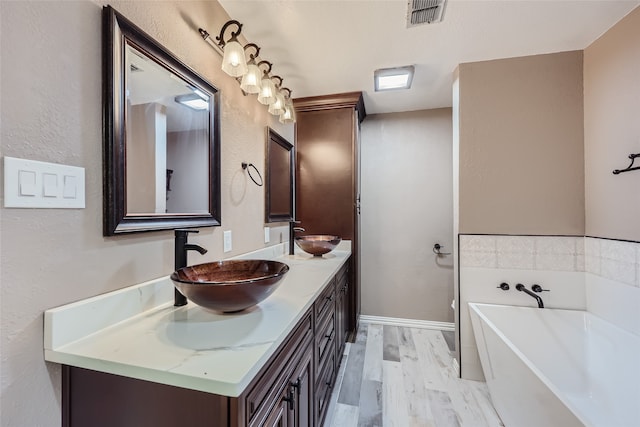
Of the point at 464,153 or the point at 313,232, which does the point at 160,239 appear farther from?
the point at 464,153

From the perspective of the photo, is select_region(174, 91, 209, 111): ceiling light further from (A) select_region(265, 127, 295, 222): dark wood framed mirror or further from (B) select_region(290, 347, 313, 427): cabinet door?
(B) select_region(290, 347, 313, 427): cabinet door

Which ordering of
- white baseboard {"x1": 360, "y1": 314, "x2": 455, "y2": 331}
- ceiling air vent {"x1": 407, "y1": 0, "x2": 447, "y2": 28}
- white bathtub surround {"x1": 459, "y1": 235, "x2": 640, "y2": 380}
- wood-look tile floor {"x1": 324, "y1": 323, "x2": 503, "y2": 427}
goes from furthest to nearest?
white baseboard {"x1": 360, "y1": 314, "x2": 455, "y2": 331}
white bathtub surround {"x1": 459, "y1": 235, "x2": 640, "y2": 380}
wood-look tile floor {"x1": 324, "y1": 323, "x2": 503, "y2": 427}
ceiling air vent {"x1": 407, "y1": 0, "x2": 447, "y2": 28}

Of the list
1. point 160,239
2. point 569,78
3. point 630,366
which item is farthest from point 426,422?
point 569,78

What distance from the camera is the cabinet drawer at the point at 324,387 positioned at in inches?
53.0

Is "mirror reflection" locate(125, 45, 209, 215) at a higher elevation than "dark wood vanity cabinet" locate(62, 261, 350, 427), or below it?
higher

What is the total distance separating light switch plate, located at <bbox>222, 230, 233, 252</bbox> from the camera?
4.79ft

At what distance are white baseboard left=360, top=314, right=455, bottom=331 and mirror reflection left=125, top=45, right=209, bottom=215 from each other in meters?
2.35

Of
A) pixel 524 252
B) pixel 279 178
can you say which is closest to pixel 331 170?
pixel 279 178

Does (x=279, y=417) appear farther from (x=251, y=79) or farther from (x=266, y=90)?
(x=266, y=90)

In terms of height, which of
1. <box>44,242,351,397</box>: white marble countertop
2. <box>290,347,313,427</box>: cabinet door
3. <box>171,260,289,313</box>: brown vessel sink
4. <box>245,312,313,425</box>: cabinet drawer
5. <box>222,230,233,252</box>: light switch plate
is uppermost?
<box>222,230,233,252</box>: light switch plate

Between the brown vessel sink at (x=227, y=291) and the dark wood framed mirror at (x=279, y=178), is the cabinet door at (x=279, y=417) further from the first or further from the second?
the dark wood framed mirror at (x=279, y=178)

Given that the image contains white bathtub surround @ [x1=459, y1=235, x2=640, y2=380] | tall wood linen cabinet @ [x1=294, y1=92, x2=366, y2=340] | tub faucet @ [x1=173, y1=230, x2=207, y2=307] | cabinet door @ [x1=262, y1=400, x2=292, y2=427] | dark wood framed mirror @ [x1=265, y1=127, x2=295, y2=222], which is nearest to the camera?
cabinet door @ [x1=262, y1=400, x2=292, y2=427]

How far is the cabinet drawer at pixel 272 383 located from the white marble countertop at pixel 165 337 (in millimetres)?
82

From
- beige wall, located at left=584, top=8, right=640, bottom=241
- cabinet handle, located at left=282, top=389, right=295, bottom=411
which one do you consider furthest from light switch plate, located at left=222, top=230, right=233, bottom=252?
beige wall, located at left=584, top=8, right=640, bottom=241
